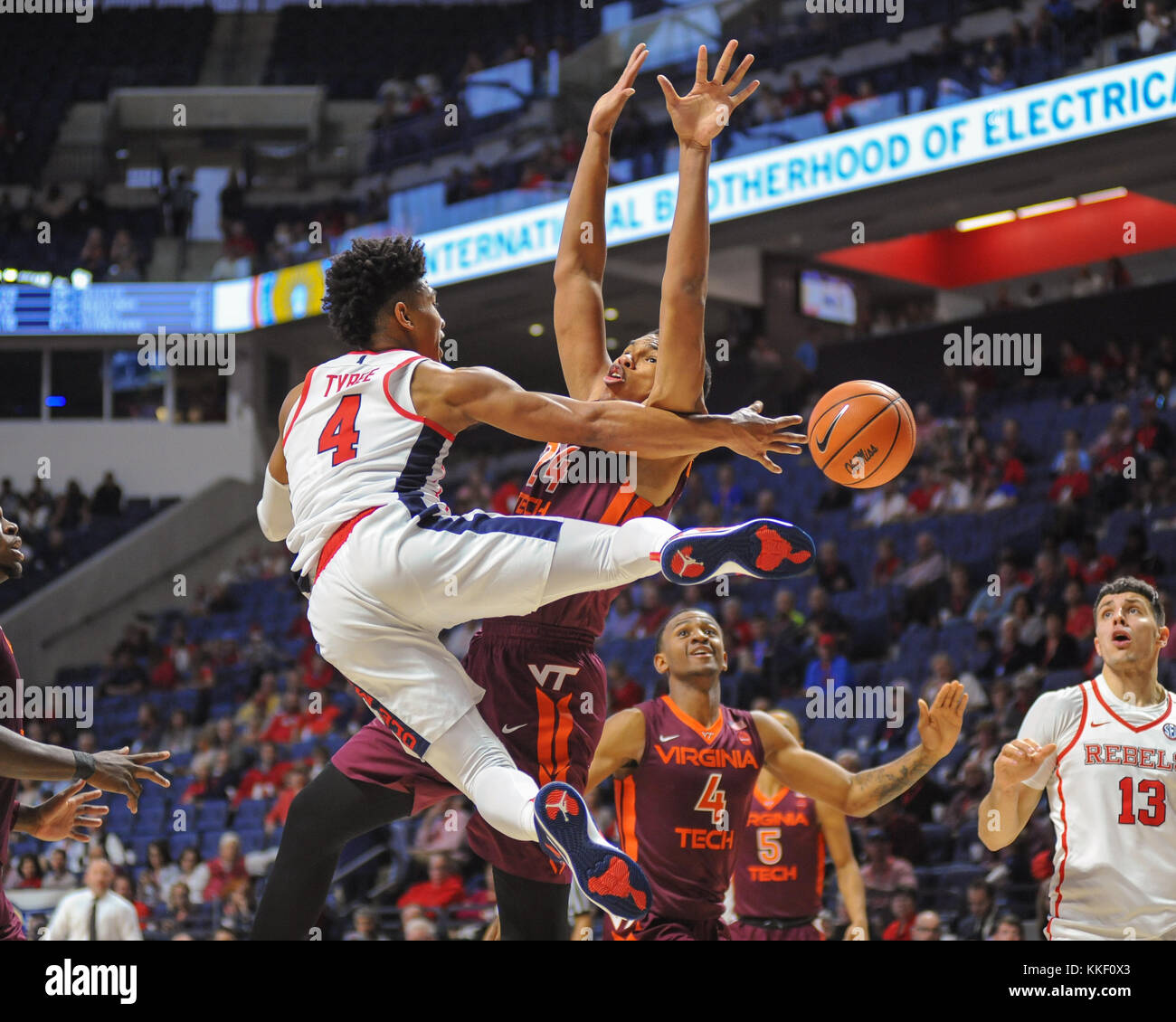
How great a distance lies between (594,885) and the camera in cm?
324

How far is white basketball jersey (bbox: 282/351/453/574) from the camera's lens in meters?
3.68

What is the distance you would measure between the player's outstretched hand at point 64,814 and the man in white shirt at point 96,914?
5.62 metres

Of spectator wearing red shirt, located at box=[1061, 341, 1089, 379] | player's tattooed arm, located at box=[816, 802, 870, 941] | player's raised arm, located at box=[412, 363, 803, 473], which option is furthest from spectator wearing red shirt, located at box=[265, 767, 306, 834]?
player's raised arm, located at box=[412, 363, 803, 473]

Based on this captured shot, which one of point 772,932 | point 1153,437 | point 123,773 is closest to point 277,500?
point 123,773

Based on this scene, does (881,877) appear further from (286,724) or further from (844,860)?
(286,724)

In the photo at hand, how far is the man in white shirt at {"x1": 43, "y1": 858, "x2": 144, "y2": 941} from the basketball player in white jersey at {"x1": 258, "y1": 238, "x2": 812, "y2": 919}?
6.35 m

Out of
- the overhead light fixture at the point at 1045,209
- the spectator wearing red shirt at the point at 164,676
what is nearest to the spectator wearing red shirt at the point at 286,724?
the spectator wearing red shirt at the point at 164,676

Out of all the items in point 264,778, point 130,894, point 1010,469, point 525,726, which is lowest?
point 130,894

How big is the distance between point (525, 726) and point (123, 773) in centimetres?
110

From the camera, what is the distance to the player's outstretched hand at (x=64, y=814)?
13.1 ft

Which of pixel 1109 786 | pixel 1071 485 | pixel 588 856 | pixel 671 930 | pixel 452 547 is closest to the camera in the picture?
pixel 588 856

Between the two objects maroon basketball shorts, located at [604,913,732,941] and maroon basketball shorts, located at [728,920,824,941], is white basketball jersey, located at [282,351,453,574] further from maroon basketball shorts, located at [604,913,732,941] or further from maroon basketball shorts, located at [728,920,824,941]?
maroon basketball shorts, located at [728,920,824,941]

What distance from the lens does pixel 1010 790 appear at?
4.69 meters

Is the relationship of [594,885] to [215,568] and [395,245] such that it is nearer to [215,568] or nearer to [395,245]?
[395,245]
